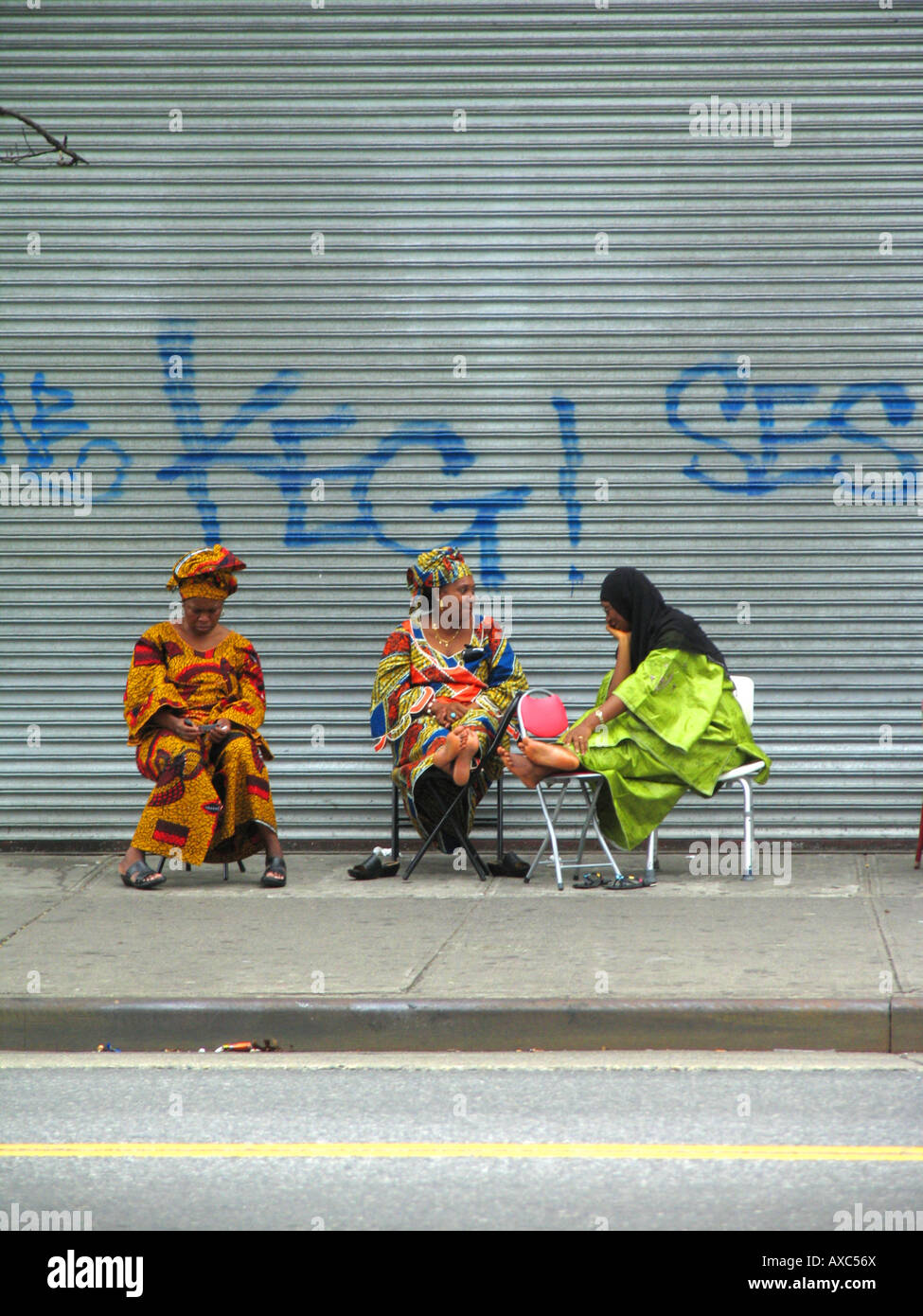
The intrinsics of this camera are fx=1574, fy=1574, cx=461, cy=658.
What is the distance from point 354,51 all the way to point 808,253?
293 cm

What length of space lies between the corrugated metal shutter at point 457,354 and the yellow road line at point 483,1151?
468 cm

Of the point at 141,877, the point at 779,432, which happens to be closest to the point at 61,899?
the point at 141,877

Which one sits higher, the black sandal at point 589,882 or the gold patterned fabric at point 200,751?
the gold patterned fabric at point 200,751

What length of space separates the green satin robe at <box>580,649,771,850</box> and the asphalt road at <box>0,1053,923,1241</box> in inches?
101

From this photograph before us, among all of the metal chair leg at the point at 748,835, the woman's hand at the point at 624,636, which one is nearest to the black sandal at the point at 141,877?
the woman's hand at the point at 624,636

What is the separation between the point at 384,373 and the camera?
930 cm

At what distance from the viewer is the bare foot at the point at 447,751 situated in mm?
8086

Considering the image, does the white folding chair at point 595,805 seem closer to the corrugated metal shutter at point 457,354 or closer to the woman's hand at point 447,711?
the woman's hand at point 447,711

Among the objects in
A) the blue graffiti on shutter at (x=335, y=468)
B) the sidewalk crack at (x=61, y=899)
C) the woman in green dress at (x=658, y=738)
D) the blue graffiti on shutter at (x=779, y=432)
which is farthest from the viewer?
the blue graffiti on shutter at (x=335, y=468)

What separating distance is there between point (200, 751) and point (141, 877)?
735 millimetres

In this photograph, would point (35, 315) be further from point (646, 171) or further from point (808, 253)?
point (808, 253)

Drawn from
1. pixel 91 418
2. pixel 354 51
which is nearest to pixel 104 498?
pixel 91 418

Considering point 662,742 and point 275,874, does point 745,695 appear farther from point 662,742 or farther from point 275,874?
point 275,874

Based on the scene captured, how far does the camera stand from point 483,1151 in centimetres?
451
